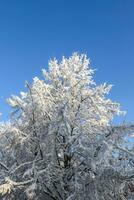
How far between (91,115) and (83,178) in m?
2.78

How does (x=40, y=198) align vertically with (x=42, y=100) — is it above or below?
below

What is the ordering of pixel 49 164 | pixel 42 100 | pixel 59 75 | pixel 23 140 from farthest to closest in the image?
pixel 59 75
pixel 42 100
pixel 23 140
pixel 49 164

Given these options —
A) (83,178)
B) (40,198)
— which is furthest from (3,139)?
(83,178)

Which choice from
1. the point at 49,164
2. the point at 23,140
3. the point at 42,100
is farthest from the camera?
the point at 42,100

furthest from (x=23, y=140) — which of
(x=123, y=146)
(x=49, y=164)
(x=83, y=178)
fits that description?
(x=123, y=146)

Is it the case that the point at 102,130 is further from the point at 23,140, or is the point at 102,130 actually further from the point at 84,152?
the point at 23,140

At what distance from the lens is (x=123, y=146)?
1267cm

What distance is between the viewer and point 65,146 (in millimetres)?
12945

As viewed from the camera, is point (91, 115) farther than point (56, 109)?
→ Yes

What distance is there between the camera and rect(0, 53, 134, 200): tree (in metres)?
11.7

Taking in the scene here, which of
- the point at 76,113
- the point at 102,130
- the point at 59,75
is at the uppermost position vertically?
the point at 59,75

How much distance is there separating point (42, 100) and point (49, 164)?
256cm

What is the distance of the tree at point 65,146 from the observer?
11.7 meters

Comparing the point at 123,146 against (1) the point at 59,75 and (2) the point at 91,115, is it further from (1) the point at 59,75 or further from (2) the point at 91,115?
(1) the point at 59,75
